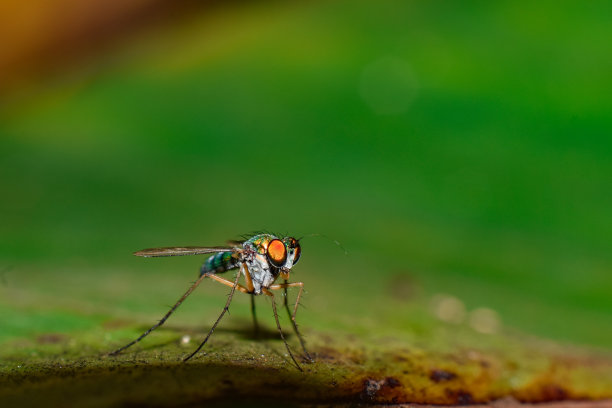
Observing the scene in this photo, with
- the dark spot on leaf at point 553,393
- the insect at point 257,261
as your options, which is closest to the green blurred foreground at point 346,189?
the dark spot on leaf at point 553,393

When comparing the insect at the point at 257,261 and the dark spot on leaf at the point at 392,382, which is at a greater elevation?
the insect at the point at 257,261

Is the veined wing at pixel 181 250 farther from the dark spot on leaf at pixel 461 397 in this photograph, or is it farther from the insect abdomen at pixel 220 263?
the dark spot on leaf at pixel 461 397

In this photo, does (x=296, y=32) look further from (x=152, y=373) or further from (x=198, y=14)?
(x=152, y=373)

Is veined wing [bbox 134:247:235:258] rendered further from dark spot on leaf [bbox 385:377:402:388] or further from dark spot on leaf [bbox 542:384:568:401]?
dark spot on leaf [bbox 542:384:568:401]

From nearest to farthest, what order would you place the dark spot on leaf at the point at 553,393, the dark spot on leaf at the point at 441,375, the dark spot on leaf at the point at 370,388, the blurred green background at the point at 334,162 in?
the dark spot on leaf at the point at 370,388
the dark spot on leaf at the point at 441,375
the dark spot on leaf at the point at 553,393
the blurred green background at the point at 334,162

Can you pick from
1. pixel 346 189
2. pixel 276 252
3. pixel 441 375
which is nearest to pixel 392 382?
pixel 441 375

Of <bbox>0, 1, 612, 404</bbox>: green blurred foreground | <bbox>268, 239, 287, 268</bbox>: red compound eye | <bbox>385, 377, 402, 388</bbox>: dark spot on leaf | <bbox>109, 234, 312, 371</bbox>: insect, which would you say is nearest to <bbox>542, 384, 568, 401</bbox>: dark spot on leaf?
<bbox>0, 1, 612, 404</bbox>: green blurred foreground

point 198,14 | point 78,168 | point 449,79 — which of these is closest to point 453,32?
point 449,79
